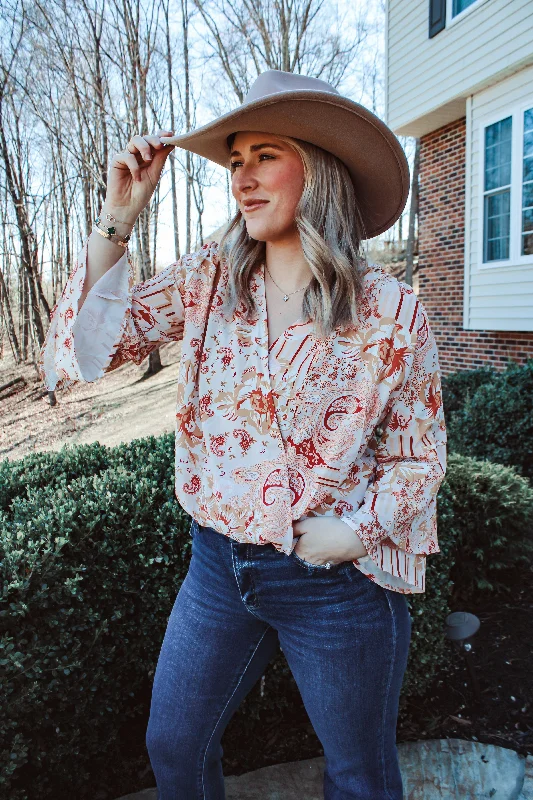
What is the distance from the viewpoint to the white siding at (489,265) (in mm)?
7516

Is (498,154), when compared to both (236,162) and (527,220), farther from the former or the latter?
(236,162)

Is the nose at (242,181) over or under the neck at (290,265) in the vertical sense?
over

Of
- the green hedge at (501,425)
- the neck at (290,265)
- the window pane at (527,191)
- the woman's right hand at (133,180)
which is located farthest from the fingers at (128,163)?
the window pane at (527,191)

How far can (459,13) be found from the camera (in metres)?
8.09

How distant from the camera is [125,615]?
7.03 ft

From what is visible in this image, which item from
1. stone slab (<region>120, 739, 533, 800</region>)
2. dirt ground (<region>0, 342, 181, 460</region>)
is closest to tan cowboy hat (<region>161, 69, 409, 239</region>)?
stone slab (<region>120, 739, 533, 800</region>)

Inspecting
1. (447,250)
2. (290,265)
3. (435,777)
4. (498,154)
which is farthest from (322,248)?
(447,250)

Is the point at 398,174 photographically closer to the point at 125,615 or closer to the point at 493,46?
the point at 125,615

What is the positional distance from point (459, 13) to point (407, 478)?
895cm

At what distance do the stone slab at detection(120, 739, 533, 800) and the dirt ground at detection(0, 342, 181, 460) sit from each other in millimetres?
6940

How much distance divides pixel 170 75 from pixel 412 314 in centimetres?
1278

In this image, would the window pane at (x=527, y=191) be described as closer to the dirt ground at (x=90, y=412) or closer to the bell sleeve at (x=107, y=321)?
the dirt ground at (x=90, y=412)

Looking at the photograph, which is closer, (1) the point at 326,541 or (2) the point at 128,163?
(1) the point at 326,541

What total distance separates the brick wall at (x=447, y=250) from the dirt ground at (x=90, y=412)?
4565 mm
